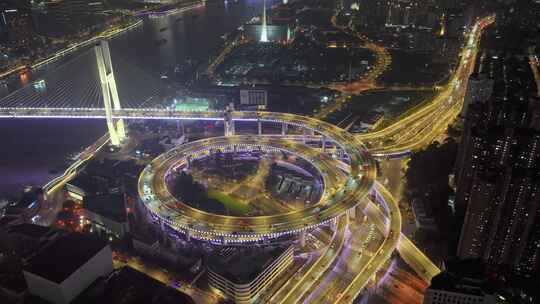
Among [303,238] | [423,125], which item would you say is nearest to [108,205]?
[303,238]

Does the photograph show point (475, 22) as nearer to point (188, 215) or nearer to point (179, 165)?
point (179, 165)

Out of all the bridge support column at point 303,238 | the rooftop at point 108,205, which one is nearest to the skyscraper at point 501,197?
the bridge support column at point 303,238

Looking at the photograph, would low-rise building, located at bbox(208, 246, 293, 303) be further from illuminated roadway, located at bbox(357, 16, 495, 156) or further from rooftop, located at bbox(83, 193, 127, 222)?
illuminated roadway, located at bbox(357, 16, 495, 156)

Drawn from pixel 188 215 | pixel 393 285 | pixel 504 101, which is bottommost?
pixel 393 285

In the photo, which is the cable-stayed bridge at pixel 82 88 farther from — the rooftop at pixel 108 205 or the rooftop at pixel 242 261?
the rooftop at pixel 242 261

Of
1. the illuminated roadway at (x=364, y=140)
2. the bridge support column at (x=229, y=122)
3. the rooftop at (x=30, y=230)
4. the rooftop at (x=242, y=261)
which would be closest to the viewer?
the rooftop at (x=242, y=261)

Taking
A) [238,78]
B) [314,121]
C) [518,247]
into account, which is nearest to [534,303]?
[518,247]

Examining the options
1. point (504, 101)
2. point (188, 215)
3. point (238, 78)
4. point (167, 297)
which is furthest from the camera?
point (238, 78)

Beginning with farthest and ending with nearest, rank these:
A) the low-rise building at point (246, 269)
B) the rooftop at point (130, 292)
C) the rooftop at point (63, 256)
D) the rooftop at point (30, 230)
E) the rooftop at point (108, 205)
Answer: the rooftop at point (108, 205) → the rooftop at point (30, 230) → the low-rise building at point (246, 269) → the rooftop at point (63, 256) → the rooftop at point (130, 292)
